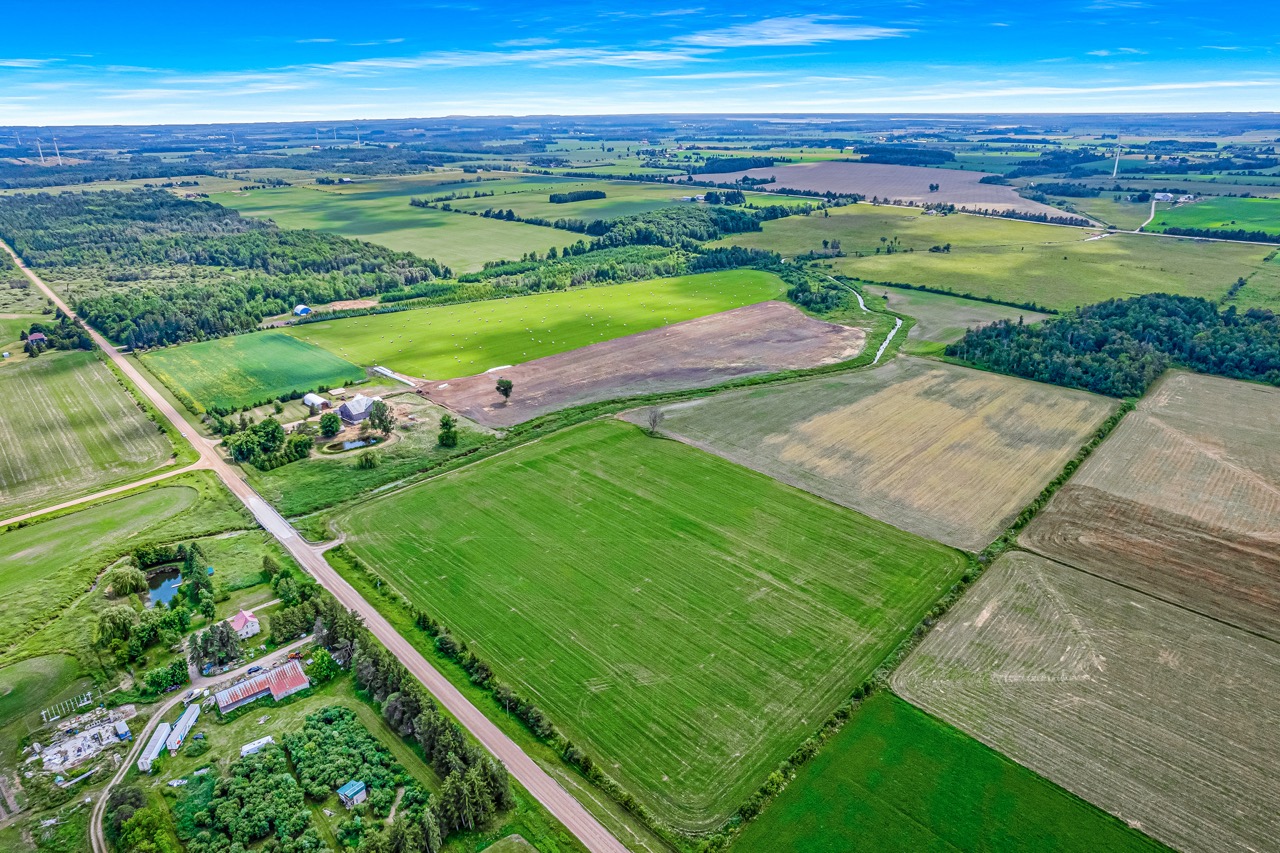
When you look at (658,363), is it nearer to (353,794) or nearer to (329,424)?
(329,424)

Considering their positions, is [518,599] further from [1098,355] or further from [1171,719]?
[1098,355]

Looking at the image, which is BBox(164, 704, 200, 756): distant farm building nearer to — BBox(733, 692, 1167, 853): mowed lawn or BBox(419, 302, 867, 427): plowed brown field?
BBox(733, 692, 1167, 853): mowed lawn

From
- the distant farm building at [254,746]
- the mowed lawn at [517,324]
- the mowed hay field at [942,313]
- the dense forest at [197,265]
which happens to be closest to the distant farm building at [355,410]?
the mowed lawn at [517,324]

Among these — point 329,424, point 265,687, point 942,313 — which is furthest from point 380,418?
point 942,313

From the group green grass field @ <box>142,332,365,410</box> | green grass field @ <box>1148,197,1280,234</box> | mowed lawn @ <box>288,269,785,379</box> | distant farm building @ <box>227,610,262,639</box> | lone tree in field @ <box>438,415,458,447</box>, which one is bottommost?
distant farm building @ <box>227,610,262,639</box>

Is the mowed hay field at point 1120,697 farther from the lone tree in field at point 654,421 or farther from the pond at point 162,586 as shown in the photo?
the pond at point 162,586

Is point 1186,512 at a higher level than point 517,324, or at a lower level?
lower

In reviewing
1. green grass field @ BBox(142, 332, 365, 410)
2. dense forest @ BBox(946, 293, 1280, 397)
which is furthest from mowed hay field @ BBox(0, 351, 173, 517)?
dense forest @ BBox(946, 293, 1280, 397)
